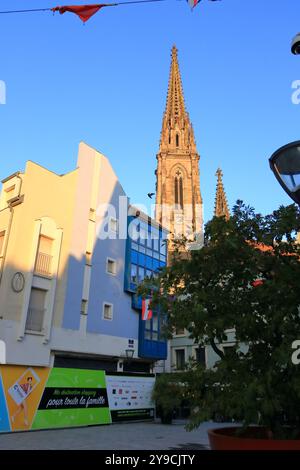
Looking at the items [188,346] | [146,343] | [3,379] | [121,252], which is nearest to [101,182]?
[121,252]

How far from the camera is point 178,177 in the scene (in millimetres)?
85812

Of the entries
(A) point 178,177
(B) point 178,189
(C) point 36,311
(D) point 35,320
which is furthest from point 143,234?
(A) point 178,177

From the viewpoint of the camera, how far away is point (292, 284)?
6410 millimetres

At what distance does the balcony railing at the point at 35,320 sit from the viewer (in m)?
22.7

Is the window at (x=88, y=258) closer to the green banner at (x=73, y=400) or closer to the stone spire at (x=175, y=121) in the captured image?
the green banner at (x=73, y=400)

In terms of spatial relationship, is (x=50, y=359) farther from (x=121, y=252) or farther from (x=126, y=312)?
(x=121, y=252)

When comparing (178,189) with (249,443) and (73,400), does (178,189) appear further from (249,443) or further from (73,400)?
(249,443)

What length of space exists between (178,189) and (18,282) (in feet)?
211

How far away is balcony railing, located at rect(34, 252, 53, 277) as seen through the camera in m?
23.9

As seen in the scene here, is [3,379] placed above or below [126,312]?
below

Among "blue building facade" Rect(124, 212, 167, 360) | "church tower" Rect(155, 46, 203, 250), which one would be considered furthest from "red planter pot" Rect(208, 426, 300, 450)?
"church tower" Rect(155, 46, 203, 250)

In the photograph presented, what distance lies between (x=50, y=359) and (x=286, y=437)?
64.0 feet

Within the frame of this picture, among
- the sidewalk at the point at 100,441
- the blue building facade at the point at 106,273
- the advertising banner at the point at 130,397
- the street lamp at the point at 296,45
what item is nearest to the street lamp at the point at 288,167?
the street lamp at the point at 296,45

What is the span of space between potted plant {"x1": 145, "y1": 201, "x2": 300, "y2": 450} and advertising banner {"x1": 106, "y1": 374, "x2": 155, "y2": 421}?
1957cm
